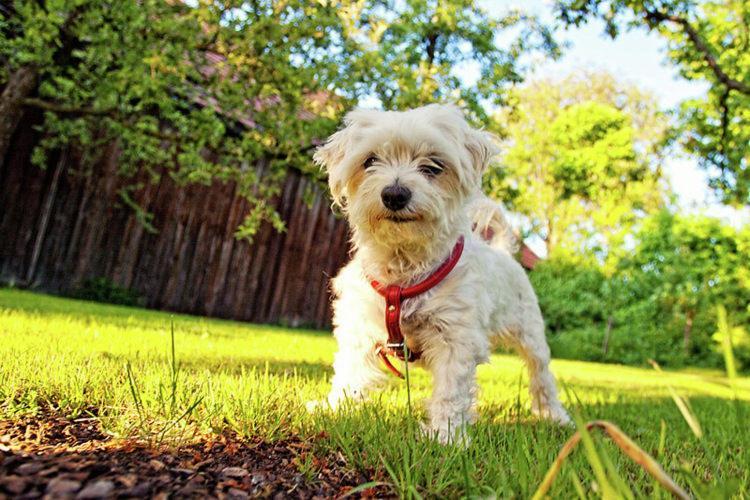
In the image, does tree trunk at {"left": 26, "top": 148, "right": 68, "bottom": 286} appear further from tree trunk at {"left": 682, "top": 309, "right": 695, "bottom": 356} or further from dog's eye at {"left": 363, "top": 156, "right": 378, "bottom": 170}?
tree trunk at {"left": 682, "top": 309, "right": 695, "bottom": 356}

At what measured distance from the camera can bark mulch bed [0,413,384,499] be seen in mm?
1501

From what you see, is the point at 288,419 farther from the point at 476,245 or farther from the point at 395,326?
the point at 476,245

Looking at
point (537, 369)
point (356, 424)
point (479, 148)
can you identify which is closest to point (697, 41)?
point (537, 369)

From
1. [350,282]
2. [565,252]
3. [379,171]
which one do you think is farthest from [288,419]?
[565,252]

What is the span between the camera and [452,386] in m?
2.97

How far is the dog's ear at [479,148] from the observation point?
139 inches

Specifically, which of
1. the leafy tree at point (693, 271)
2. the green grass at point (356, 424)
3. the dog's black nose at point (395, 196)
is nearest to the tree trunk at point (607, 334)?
the leafy tree at point (693, 271)

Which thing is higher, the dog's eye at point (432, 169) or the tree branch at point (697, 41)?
the tree branch at point (697, 41)

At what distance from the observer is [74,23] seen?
7867 mm

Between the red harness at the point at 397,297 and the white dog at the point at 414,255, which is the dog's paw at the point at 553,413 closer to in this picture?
the white dog at the point at 414,255

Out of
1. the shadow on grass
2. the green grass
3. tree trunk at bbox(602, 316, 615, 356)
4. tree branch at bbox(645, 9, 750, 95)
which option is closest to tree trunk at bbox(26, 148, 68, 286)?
the green grass

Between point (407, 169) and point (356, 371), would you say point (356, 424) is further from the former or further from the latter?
→ point (407, 169)

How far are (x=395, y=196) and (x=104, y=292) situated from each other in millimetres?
9354

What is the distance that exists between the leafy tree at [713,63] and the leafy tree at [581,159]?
6.92m
